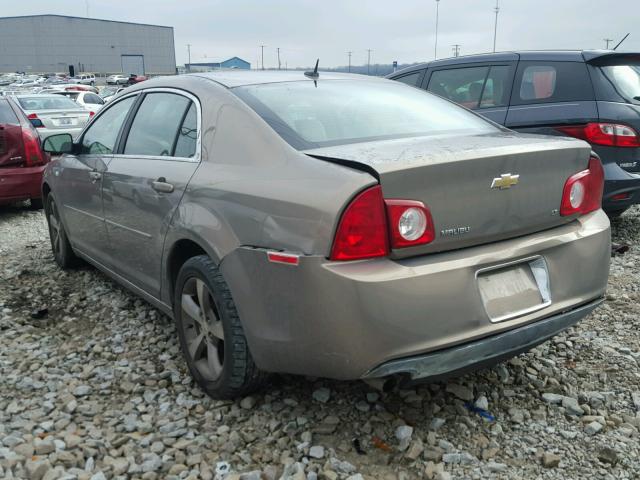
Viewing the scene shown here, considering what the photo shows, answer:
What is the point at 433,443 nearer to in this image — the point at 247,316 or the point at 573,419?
the point at 573,419

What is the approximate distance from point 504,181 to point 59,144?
3.39m

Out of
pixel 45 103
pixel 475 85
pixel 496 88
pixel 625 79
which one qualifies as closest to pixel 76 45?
pixel 45 103

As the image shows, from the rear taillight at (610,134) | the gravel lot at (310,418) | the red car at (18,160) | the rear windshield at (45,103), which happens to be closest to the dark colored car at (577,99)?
the rear taillight at (610,134)

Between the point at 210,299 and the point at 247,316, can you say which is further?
the point at 210,299

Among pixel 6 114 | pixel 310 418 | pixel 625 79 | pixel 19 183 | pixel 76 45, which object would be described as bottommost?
pixel 310 418

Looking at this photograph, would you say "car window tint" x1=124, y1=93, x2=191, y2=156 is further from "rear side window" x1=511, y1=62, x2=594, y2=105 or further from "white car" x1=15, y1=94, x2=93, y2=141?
"white car" x1=15, y1=94, x2=93, y2=141

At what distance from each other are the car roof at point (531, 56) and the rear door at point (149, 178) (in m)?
3.78

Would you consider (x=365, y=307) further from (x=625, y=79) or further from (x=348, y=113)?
(x=625, y=79)

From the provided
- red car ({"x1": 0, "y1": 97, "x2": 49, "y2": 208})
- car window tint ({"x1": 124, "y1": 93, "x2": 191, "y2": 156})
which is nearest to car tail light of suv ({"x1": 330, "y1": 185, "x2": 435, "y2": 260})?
car window tint ({"x1": 124, "y1": 93, "x2": 191, "y2": 156})

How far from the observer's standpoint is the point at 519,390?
2.93 metres

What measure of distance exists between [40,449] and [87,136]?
8.34 feet

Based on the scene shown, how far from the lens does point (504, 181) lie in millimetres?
2398

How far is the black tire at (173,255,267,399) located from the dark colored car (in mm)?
3714

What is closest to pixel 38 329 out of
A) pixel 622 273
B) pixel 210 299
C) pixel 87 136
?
pixel 87 136
